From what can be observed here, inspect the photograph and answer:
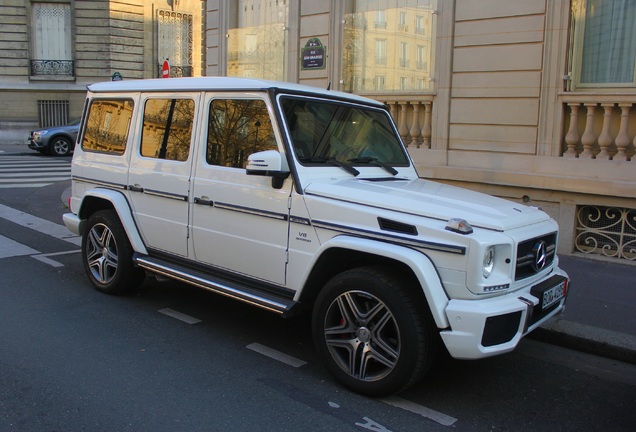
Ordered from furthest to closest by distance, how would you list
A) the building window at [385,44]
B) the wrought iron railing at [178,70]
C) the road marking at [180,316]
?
the wrought iron railing at [178,70]
the building window at [385,44]
the road marking at [180,316]

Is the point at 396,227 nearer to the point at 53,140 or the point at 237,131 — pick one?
the point at 237,131

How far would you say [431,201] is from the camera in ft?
13.5

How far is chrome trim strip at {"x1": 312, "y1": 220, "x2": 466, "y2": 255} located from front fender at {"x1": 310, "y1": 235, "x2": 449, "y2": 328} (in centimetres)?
4

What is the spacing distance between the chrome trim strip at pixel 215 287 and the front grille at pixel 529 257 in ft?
5.37

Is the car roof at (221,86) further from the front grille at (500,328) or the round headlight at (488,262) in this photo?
the front grille at (500,328)

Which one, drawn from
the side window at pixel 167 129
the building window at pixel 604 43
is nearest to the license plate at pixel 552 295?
the side window at pixel 167 129

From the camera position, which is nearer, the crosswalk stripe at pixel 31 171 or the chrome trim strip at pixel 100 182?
the chrome trim strip at pixel 100 182

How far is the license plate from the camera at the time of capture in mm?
4100

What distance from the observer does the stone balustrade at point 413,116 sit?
9.65m

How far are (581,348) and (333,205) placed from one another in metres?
2.65

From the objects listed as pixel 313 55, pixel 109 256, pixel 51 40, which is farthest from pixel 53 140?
pixel 109 256

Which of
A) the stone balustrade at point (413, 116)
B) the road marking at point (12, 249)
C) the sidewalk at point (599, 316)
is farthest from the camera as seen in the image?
the stone balustrade at point (413, 116)

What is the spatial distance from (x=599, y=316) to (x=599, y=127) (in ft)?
10.8

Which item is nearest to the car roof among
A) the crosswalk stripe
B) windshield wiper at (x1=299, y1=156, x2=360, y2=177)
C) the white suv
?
the white suv
